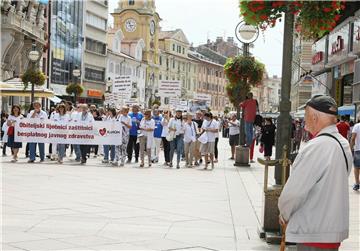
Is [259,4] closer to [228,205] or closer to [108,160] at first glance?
[228,205]

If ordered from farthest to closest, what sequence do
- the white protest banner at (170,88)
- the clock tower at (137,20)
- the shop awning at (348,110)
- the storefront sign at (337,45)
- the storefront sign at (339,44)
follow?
the clock tower at (137,20)
the storefront sign at (337,45)
the storefront sign at (339,44)
the shop awning at (348,110)
the white protest banner at (170,88)

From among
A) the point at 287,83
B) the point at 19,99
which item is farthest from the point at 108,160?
the point at 19,99

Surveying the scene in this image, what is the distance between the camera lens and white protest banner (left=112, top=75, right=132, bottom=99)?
2878cm

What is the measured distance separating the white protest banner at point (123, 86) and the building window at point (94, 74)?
162 ft

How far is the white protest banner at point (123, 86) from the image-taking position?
94.4 ft

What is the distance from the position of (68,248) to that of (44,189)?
17.4ft

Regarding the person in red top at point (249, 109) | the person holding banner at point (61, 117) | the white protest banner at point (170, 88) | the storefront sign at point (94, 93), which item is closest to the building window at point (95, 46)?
the storefront sign at point (94, 93)

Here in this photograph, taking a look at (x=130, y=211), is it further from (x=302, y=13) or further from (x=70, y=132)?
(x=70, y=132)

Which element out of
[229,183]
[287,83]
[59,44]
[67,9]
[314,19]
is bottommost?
[229,183]

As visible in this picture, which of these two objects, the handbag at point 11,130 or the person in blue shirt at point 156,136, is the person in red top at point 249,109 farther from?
the handbag at point 11,130

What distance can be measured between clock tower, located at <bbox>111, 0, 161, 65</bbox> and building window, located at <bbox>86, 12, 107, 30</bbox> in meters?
14.2

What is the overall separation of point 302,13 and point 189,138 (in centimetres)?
1245

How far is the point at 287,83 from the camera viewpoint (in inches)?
324

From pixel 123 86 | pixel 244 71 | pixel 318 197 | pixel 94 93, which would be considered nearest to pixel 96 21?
pixel 94 93
